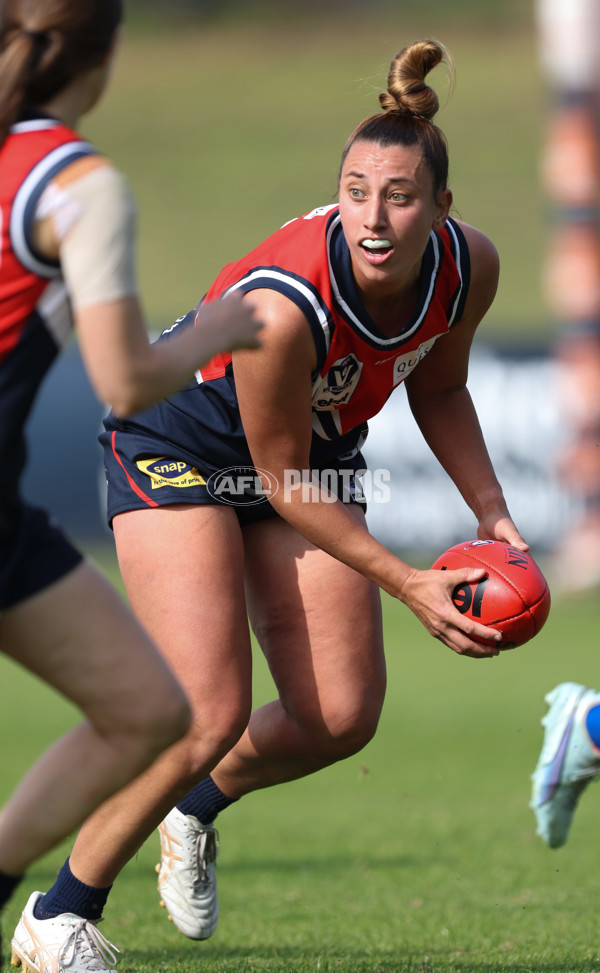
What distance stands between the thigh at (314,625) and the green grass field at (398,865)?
79 cm

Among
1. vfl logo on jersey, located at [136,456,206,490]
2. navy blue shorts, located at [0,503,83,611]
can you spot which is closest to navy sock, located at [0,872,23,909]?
navy blue shorts, located at [0,503,83,611]

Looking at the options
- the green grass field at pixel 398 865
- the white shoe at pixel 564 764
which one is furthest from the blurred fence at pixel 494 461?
the white shoe at pixel 564 764

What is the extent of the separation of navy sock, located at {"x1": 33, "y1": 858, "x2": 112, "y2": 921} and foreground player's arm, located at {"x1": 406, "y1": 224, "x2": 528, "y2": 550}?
5.38 feet

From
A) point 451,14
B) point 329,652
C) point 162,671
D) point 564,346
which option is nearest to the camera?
point 162,671

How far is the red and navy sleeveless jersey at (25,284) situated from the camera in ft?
8.87

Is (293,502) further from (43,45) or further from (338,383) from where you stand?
(43,45)

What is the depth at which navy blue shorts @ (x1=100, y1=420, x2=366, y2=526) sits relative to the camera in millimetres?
4016

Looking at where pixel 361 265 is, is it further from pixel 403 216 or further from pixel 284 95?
pixel 284 95

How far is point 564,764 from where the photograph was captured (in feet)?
15.1

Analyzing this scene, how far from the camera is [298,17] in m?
51.8

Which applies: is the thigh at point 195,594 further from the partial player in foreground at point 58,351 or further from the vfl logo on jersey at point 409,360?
the partial player in foreground at point 58,351

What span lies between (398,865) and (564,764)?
4.43 feet

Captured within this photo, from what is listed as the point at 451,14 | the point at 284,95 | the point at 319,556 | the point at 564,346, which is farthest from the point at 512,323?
the point at 319,556

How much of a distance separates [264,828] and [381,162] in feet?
12.9
